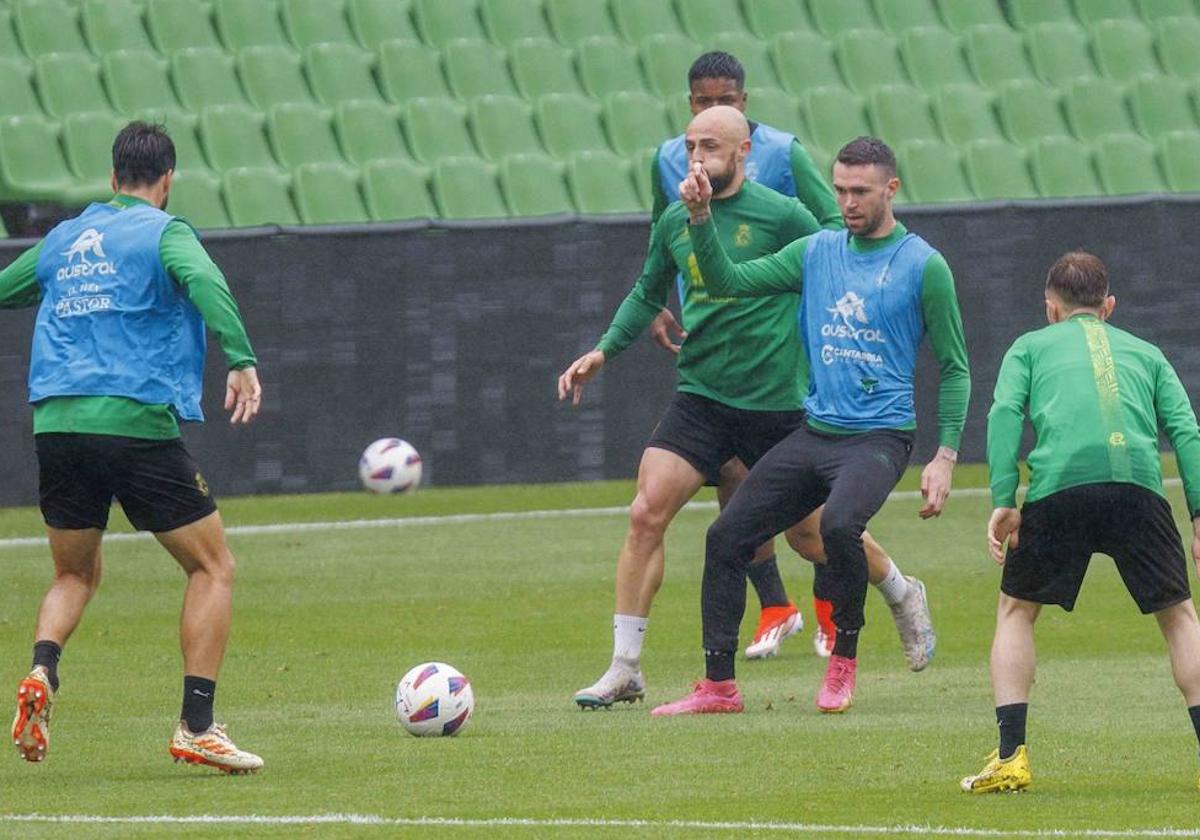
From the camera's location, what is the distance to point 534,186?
19.5 metres

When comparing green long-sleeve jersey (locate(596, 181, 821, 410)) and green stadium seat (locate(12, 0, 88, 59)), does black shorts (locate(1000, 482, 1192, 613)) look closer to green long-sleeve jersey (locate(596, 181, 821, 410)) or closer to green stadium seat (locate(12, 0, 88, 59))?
green long-sleeve jersey (locate(596, 181, 821, 410))

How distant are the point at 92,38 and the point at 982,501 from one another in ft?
27.4

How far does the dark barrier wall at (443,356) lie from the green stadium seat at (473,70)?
3833 millimetres

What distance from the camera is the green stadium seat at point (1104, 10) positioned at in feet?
77.5

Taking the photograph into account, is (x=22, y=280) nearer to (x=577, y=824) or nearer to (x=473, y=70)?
(x=577, y=824)

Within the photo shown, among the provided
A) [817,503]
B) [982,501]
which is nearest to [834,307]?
[817,503]

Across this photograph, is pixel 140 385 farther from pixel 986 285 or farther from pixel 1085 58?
pixel 1085 58

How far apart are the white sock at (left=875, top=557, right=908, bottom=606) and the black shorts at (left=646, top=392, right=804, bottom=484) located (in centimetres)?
70

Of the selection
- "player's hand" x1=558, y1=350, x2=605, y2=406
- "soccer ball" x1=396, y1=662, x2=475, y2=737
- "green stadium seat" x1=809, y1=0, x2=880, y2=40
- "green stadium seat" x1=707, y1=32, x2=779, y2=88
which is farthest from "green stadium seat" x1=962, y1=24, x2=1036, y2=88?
"soccer ball" x1=396, y1=662, x2=475, y2=737

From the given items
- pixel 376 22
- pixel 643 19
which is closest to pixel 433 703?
pixel 376 22

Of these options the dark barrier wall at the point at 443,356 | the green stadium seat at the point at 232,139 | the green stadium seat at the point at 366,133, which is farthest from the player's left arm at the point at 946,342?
the green stadium seat at the point at 366,133

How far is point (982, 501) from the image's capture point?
54.7 feet

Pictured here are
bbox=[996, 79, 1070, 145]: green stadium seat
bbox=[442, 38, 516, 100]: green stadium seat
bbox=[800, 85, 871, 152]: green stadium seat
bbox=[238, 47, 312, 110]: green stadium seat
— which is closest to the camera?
bbox=[238, 47, 312, 110]: green stadium seat

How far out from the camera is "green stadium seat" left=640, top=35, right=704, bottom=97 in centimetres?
2111
